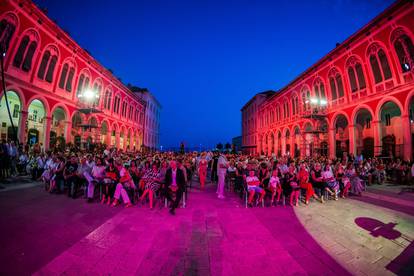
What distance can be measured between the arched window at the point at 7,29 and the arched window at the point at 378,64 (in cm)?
2334

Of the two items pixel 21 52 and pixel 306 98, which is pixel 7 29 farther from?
pixel 306 98

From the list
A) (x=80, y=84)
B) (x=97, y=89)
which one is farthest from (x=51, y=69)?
(x=97, y=89)

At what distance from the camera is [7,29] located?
1125cm

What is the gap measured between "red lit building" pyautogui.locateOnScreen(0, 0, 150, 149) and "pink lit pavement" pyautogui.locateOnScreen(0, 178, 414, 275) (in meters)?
11.3

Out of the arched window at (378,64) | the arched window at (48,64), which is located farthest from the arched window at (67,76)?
the arched window at (378,64)

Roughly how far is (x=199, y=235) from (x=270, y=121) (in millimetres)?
30568

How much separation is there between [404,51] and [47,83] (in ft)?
81.6

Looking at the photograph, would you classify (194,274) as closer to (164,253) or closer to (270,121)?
(164,253)

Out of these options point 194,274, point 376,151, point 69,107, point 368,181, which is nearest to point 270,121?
point 376,151

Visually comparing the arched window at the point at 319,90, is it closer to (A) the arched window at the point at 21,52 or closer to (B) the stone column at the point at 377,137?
(B) the stone column at the point at 377,137

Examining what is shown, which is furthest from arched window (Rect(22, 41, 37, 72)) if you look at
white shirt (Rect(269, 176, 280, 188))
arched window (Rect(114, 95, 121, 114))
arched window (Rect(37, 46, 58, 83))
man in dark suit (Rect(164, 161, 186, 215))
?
white shirt (Rect(269, 176, 280, 188))

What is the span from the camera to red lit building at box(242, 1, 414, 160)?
11.8 meters

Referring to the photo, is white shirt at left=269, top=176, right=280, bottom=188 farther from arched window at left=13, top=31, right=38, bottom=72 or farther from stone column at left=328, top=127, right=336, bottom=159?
arched window at left=13, top=31, right=38, bottom=72

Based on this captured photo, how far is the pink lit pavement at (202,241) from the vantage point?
282 cm
